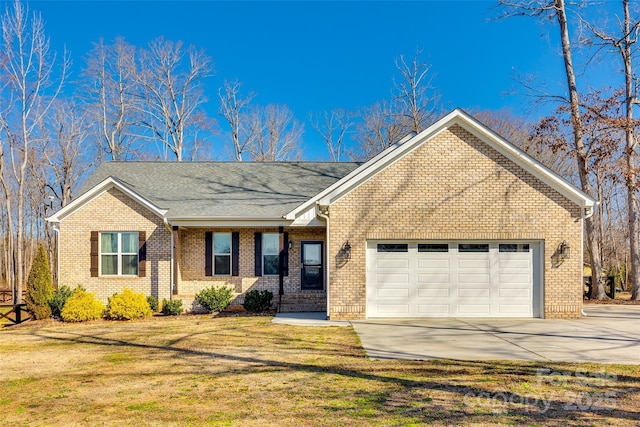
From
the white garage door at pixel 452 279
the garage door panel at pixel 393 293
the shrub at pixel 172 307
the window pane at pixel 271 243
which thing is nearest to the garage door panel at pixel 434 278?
the white garage door at pixel 452 279

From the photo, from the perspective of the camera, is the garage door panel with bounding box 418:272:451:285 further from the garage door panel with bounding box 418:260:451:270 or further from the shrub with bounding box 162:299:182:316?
the shrub with bounding box 162:299:182:316

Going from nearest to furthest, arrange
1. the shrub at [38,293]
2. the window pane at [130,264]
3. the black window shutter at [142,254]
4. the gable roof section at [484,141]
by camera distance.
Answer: the gable roof section at [484,141] → the shrub at [38,293] → the black window shutter at [142,254] → the window pane at [130,264]

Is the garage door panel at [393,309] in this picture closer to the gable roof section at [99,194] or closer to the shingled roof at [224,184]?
the shingled roof at [224,184]

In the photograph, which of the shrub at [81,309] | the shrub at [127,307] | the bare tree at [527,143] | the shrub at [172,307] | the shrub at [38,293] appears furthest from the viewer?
the bare tree at [527,143]

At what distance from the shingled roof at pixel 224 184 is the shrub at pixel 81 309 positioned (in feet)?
12.0

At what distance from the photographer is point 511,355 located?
8086 millimetres

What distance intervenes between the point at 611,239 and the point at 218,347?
33.2 m

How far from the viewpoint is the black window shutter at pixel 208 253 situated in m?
15.2

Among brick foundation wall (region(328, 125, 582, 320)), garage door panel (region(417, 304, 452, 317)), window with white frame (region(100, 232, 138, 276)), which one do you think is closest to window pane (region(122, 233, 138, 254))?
window with white frame (region(100, 232, 138, 276))

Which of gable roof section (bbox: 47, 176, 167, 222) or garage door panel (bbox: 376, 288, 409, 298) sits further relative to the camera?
gable roof section (bbox: 47, 176, 167, 222)

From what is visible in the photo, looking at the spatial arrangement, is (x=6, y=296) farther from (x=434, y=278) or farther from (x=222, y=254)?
(x=434, y=278)

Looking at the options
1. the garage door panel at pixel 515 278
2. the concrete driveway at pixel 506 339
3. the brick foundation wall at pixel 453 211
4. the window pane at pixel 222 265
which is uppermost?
the brick foundation wall at pixel 453 211

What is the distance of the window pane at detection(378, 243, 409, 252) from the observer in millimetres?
12555

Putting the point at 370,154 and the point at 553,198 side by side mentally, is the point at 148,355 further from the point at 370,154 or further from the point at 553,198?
the point at 370,154
